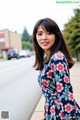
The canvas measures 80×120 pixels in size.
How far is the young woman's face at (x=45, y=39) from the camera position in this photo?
2859 millimetres

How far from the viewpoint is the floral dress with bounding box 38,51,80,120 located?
104 inches

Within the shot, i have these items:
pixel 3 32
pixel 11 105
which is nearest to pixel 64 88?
pixel 11 105

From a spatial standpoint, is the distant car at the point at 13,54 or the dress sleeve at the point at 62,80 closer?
the dress sleeve at the point at 62,80

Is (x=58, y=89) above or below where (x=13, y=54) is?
above

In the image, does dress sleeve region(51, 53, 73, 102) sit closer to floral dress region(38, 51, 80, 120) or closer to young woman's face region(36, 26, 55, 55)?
floral dress region(38, 51, 80, 120)

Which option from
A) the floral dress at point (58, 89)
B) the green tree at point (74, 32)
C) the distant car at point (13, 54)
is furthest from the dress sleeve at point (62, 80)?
the distant car at point (13, 54)

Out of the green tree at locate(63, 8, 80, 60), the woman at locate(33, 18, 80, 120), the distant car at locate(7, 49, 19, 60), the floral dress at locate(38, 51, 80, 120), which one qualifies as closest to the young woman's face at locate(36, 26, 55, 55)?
the woman at locate(33, 18, 80, 120)

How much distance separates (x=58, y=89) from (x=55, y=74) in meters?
0.12

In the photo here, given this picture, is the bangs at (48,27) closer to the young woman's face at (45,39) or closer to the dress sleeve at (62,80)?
the young woman's face at (45,39)

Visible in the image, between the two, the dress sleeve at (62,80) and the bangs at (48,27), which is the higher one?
the bangs at (48,27)

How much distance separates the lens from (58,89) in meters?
2.67

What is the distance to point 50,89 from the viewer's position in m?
2.79

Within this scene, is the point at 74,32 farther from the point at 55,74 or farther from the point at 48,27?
the point at 55,74

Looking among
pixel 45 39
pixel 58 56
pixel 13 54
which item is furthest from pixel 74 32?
pixel 58 56
